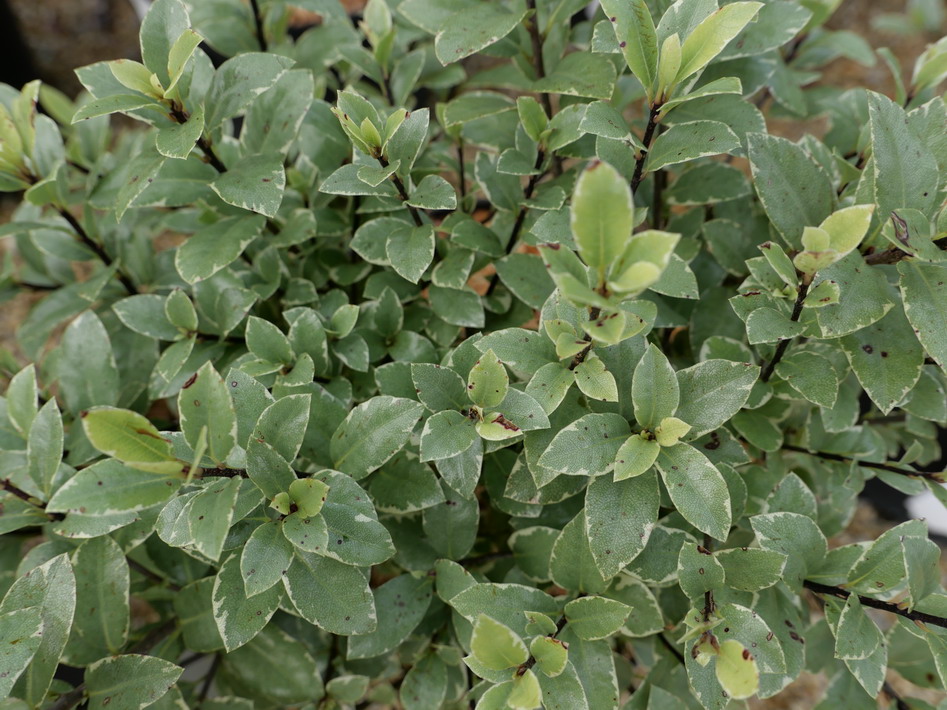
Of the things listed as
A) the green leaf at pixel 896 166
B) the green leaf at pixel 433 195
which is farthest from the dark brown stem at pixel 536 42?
the green leaf at pixel 896 166

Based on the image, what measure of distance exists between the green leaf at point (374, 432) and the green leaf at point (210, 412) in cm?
13

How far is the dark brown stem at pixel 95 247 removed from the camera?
90cm

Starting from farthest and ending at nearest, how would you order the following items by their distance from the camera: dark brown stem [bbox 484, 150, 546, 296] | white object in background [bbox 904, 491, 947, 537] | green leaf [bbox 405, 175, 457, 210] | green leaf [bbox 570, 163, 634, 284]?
white object in background [bbox 904, 491, 947, 537]
dark brown stem [bbox 484, 150, 546, 296]
green leaf [bbox 405, 175, 457, 210]
green leaf [bbox 570, 163, 634, 284]

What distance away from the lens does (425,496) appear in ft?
2.48

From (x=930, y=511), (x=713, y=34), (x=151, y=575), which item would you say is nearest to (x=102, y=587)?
(x=151, y=575)

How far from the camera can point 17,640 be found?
25.2 inches

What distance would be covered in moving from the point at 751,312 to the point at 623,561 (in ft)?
0.86

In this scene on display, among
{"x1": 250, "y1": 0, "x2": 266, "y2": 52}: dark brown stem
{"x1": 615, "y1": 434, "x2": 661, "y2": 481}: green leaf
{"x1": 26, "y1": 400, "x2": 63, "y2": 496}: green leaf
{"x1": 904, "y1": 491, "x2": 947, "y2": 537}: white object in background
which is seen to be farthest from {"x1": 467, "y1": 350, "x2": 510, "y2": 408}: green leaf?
{"x1": 904, "y1": 491, "x2": 947, "y2": 537}: white object in background

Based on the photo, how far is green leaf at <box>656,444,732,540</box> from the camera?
2.06 ft

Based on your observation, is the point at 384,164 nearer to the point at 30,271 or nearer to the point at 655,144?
the point at 655,144

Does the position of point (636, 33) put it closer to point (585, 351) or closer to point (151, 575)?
point (585, 351)

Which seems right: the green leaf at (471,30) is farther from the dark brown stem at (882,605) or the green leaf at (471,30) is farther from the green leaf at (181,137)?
the dark brown stem at (882,605)

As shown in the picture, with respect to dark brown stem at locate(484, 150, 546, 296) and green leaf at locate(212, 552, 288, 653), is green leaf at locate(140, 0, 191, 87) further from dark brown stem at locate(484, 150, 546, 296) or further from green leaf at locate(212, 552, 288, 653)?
green leaf at locate(212, 552, 288, 653)

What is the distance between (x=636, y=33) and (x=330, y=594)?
23.8 inches
